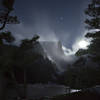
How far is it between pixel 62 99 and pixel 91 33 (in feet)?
16.4

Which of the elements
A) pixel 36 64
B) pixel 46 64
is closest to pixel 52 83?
pixel 46 64

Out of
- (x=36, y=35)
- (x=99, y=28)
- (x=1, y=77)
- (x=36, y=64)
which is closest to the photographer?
(x=1, y=77)

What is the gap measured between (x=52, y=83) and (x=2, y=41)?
174ft

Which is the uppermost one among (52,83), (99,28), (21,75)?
(99,28)

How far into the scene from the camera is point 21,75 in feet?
→ 141

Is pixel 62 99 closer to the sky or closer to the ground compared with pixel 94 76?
closer to the ground

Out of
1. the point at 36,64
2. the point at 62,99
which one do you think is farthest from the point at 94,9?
the point at 36,64

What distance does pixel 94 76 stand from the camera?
8.61 m

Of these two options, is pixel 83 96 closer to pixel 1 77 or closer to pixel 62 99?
pixel 62 99

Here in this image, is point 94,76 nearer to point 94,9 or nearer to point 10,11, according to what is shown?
point 94,9

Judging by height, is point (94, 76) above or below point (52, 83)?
above

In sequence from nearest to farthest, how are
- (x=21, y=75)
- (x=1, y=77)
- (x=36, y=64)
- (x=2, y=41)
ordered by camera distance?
(x=1, y=77), (x=2, y=41), (x=21, y=75), (x=36, y=64)

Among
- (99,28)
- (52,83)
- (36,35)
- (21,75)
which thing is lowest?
(52,83)

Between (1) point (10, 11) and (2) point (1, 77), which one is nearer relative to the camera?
(2) point (1, 77)
